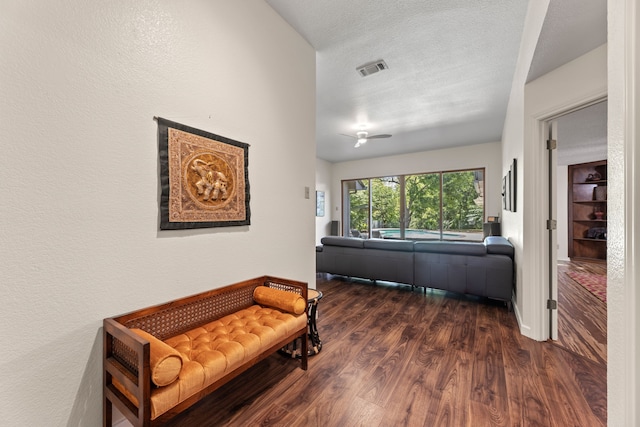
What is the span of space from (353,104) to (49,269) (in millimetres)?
3789

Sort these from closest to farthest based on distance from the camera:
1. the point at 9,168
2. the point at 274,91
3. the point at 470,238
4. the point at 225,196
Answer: the point at 9,168 < the point at 225,196 < the point at 274,91 < the point at 470,238

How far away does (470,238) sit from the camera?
6676 millimetres

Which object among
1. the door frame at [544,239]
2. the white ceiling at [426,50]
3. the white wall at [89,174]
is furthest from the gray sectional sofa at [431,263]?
the white wall at [89,174]

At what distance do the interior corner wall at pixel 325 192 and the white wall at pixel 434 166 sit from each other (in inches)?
7.4

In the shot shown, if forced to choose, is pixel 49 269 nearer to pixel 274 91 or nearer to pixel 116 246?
pixel 116 246

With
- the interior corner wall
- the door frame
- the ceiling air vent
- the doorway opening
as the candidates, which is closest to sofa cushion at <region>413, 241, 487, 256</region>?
the doorway opening

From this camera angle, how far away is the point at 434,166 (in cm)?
695

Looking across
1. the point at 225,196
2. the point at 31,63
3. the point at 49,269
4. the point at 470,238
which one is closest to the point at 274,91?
the point at 225,196

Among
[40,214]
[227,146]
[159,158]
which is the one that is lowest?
[40,214]

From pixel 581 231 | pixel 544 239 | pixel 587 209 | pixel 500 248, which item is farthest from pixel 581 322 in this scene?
pixel 587 209

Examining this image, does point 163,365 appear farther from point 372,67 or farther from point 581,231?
point 581,231

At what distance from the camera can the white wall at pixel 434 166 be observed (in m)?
6.21

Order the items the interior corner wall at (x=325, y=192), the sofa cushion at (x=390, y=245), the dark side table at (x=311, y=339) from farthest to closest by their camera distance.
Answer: the interior corner wall at (x=325, y=192)
the sofa cushion at (x=390, y=245)
the dark side table at (x=311, y=339)

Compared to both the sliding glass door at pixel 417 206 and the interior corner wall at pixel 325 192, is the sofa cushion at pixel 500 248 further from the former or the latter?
the interior corner wall at pixel 325 192
